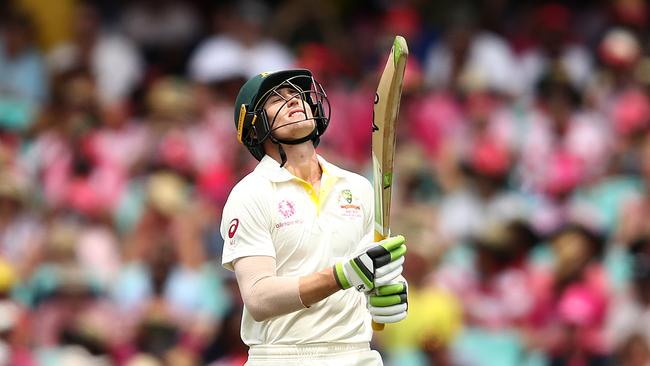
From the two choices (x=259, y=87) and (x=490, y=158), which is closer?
(x=259, y=87)

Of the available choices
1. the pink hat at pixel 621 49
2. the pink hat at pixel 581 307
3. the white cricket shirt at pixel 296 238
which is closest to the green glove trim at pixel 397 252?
the white cricket shirt at pixel 296 238

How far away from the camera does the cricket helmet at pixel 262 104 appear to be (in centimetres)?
697

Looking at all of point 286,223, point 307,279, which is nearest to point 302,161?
point 286,223

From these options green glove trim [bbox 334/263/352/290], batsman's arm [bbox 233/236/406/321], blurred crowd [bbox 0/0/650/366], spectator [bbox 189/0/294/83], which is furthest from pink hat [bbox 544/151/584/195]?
green glove trim [bbox 334/263/352/290]

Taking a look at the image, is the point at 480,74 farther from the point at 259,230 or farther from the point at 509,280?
the point at 259,230

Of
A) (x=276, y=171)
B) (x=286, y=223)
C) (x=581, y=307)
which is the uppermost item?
(x=276, y=171)

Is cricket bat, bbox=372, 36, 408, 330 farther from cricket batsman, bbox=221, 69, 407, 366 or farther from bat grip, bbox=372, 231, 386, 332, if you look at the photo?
cricket batsman, bbox=221, 69, 407, 366

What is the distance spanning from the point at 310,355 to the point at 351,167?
18.4 ft

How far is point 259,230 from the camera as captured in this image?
6.72 metres

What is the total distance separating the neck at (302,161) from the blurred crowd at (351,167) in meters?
3.42

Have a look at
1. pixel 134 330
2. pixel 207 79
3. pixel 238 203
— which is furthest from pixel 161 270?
pixel 238 203

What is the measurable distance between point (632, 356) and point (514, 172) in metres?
2.67

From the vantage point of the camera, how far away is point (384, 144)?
6.80 m

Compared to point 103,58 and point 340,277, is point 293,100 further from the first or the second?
point 103,58
